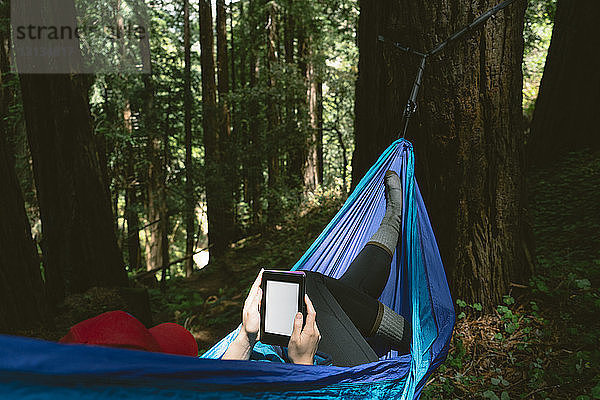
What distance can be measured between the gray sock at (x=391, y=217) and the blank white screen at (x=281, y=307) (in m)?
0.62

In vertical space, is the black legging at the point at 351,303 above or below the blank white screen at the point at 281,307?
below

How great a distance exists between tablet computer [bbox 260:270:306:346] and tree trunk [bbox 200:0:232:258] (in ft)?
14.2

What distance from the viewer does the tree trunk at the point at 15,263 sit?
2.27m

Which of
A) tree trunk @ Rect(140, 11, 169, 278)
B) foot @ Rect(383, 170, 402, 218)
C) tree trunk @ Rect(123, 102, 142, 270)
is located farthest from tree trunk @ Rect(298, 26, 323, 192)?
foot @ Rect(383, 170, 402, 218)

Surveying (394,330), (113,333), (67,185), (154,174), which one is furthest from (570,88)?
(154,174)

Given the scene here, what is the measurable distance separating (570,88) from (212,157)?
13.1 feet

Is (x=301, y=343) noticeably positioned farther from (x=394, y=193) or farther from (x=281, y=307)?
(x=394, y=193)

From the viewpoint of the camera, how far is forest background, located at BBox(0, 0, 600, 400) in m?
1.74

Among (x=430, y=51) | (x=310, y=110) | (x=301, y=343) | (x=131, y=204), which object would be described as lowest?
(x=131, y=204)

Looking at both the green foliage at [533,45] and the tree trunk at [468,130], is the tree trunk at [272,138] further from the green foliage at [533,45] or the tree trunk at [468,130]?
the tree trunk at [468,130]

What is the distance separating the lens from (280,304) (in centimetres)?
112

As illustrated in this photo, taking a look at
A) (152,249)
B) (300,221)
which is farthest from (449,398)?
(152,249)

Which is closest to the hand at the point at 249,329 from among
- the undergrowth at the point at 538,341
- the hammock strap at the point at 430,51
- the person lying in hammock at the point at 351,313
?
the person lying in hammock at the point at 351,313

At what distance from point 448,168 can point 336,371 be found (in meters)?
1.16
